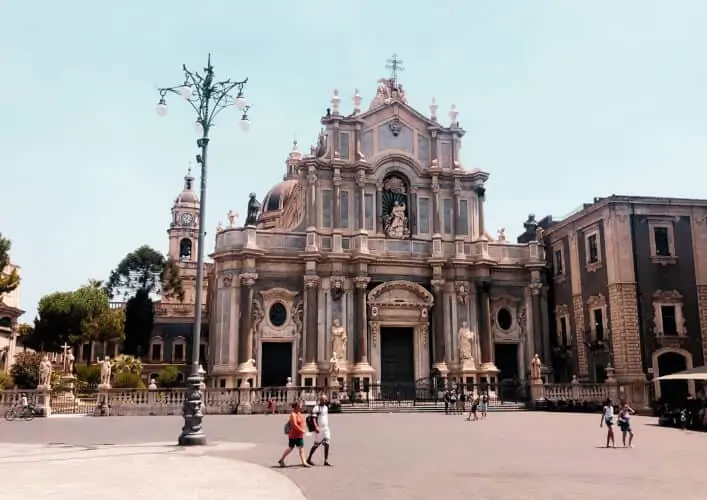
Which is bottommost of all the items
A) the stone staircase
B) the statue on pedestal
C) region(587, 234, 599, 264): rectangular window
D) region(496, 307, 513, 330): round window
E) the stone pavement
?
the stone staircase

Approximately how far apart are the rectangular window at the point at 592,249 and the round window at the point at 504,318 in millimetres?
7257

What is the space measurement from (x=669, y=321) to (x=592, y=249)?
A: 5366 mm

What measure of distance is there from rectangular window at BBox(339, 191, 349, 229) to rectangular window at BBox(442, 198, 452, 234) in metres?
6.19

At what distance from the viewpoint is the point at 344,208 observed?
4044 cm

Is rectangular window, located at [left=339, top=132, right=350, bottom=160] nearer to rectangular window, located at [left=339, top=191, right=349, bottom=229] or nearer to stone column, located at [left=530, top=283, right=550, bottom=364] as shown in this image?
rectangular window, located at [left=339, top=191, right=349, bottom=229]

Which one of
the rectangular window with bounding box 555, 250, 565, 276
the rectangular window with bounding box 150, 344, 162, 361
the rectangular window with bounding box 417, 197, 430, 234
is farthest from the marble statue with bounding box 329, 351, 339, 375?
the rectangular window with bounding box 150, 344, 162, 361

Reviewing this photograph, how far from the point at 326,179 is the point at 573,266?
50.1 feet

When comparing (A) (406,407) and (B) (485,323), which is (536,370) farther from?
(B) (485,323)

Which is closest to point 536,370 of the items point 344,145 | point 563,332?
point 563,332

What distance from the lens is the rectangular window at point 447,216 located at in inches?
1655

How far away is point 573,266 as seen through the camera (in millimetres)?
38750

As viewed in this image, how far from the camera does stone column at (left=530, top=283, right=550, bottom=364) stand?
40766 millimetres

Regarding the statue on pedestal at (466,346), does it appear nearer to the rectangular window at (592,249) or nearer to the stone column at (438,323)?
the stone column at (438,323)

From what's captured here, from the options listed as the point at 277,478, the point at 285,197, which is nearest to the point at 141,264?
the point at 285,197
